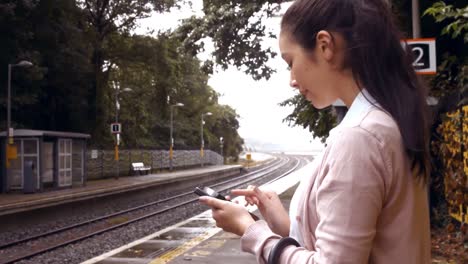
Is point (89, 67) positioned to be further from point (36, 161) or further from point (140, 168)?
point (36, 161)

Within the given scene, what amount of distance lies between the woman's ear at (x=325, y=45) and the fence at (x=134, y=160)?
30.4 m

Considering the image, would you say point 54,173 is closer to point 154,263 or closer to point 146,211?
point 146,211

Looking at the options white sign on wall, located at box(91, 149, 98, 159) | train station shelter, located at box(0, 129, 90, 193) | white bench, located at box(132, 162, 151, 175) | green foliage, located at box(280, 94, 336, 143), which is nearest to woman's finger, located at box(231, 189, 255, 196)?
green foliage, located at box(280, 94, 336, 143)

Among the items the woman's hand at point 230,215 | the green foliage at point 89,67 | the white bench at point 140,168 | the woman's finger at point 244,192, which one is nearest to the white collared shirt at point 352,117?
the woman's hand at point 230,215

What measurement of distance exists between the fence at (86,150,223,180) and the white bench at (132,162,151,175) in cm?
48

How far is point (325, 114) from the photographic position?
48.0ft

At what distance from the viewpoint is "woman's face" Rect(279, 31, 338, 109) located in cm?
147

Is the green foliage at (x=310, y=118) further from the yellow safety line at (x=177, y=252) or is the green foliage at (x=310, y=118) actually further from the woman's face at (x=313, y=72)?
the woman's face at (x=313, y=72)

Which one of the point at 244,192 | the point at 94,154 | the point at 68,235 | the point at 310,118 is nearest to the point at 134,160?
the point at 94,154

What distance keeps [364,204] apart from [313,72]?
386 mm

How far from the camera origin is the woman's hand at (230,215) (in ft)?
5.04

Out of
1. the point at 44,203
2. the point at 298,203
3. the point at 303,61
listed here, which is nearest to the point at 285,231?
the point at 298,203

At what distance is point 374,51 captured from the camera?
145 cm

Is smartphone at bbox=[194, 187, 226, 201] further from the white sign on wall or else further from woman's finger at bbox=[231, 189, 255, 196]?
the white sign on wall
